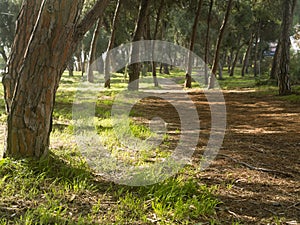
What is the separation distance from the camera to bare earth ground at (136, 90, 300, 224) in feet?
10.3

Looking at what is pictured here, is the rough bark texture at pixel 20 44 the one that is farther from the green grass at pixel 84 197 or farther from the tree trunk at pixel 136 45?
the tree trunk at pixel 136 45

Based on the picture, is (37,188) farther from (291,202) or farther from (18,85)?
(291,202)

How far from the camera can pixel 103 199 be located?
3.27 m

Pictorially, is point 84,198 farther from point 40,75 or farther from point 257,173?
point 257,173

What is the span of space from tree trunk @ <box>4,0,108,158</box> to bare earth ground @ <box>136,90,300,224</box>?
2.14 metres

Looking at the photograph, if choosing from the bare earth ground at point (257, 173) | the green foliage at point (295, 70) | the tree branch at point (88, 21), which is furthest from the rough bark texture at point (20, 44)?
the green foliage at point (295, 70)

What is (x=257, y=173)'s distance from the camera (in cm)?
427

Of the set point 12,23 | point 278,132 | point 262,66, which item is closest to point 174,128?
point 278,132

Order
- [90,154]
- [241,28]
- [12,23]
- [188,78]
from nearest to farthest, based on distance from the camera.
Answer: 1. [90,154]
2. [188,78]
3. [12,23]
4. [241,28]

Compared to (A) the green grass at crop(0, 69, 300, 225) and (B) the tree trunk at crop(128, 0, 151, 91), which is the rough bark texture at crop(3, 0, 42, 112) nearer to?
(A) the green grass at crop(0, 69, 300, 225)

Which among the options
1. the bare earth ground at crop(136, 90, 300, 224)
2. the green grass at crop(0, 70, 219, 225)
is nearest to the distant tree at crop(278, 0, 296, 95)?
the bare earth ground at crop(136, 90, 300, 224)

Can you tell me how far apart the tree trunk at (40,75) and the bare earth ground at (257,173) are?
2.14m

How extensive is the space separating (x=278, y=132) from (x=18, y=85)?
5.48 m

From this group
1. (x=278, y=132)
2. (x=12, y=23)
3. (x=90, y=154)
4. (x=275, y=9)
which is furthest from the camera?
(x=12, y=23)
